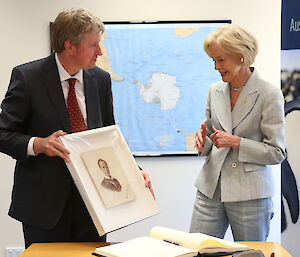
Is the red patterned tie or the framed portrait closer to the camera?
the framed portrait

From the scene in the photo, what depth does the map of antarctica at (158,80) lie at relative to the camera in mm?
3763

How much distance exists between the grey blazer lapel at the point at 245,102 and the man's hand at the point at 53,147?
1028mm

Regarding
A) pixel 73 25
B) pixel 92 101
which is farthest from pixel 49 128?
pixel 73 25

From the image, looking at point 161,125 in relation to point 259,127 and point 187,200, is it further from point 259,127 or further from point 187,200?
point 259,127

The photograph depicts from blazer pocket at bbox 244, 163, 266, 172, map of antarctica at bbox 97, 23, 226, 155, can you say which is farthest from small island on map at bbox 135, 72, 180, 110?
blazer pocket at bbox 244, 163, 266, 172

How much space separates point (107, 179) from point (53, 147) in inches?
10.7

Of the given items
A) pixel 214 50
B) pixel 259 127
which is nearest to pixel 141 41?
pixel 214 50

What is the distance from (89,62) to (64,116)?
29 cm

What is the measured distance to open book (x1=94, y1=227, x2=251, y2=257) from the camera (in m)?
1.83

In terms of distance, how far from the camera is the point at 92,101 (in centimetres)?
230

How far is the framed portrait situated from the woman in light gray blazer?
0.60 metres

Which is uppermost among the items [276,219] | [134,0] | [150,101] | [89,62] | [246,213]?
[134,0]

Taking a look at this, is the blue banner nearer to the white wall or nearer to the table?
the white wall

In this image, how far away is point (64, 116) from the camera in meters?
2.18
